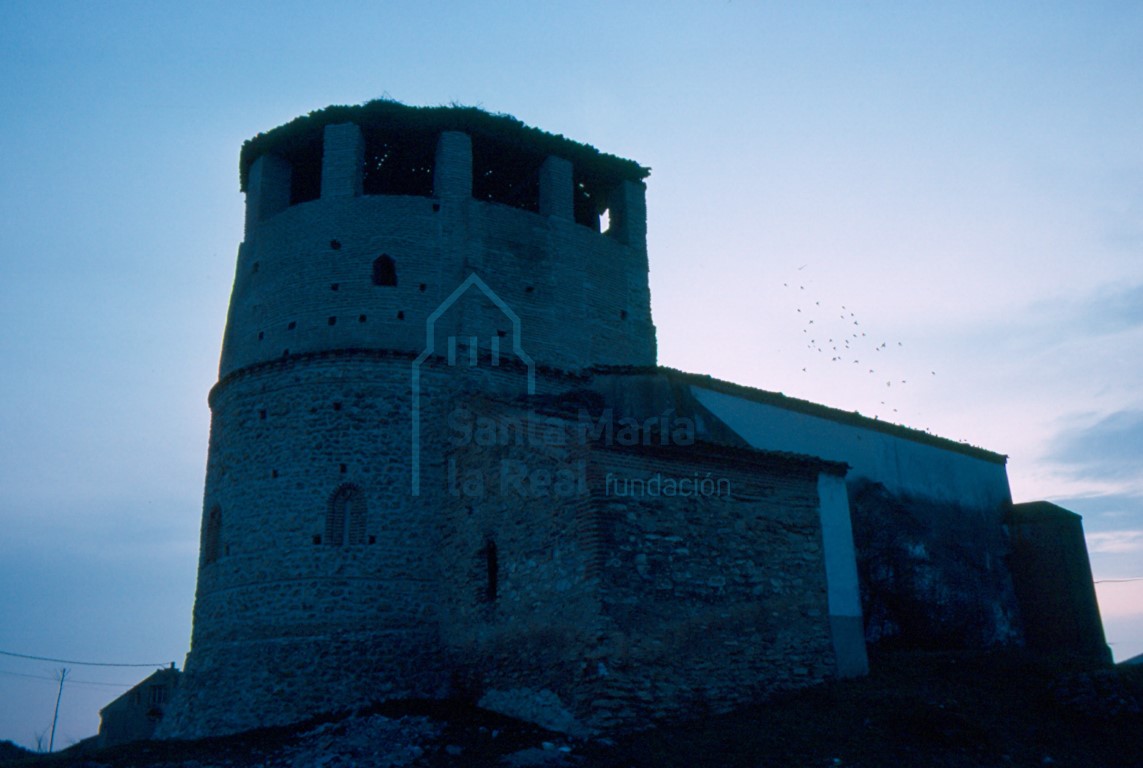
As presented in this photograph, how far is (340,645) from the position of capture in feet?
51.1

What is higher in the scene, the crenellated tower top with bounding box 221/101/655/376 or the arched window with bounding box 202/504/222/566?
the crenellated tower top with bounding box 221/101/655/376

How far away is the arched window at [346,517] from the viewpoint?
16.3m

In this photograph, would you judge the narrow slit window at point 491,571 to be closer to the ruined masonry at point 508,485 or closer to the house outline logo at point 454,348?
the ruined masonry at point 508,485

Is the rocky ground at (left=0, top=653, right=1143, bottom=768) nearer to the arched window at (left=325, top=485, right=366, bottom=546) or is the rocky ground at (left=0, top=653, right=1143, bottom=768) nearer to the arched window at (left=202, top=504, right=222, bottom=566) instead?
the arched window at (left=325, top=485, right=366, bottom=546)

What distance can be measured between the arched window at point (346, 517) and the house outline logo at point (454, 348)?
102 centimetres

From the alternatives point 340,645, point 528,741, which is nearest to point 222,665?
point 340,645

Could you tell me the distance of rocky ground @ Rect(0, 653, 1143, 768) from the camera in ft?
37.6

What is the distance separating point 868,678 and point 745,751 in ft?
14.6

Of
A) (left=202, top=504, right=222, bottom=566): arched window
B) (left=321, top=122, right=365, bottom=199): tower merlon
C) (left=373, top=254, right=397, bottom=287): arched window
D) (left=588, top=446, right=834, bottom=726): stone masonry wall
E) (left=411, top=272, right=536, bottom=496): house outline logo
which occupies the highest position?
(left=321, top=122, right=365, bottom=199): tower merlon

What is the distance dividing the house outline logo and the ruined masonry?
54mm

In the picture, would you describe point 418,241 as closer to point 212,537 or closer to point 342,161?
point 342,161

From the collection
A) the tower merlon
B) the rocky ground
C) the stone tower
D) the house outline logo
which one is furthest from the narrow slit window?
the tower merlon

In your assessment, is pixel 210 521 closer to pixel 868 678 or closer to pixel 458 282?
pixel 458 282

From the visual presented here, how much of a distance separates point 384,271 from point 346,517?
5.03 meters
